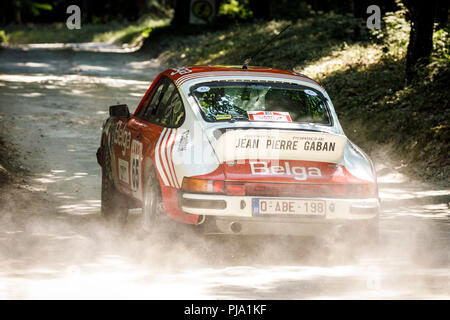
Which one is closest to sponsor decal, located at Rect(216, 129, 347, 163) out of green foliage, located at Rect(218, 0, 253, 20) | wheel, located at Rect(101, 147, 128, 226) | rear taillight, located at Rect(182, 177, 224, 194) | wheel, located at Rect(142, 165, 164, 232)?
rear taillight, located at Rect(182, 177, 224, 194)

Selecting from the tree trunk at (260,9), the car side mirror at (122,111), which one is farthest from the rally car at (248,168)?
the tree trunk at (260,9)

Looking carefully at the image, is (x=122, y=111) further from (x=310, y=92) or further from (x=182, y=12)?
(x=182, y=12)

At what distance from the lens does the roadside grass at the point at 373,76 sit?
13.7 metres

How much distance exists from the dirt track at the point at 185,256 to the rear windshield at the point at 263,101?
120 cm

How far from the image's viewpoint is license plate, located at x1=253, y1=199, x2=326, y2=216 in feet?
22.2

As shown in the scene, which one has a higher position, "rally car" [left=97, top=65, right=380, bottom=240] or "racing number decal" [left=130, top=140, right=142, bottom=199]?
"rally car" [left=97, top=65, right=380, bottom=240]

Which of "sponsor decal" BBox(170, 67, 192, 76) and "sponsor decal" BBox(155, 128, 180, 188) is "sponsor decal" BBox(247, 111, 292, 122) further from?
"sponsor decal" BBox(170, 67, 192, 76)

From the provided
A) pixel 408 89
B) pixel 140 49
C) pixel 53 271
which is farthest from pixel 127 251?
pixel 140 49

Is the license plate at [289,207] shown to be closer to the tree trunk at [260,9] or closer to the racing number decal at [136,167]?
the racing number decal at [136,167]

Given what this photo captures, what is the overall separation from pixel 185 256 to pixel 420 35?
11.2 m

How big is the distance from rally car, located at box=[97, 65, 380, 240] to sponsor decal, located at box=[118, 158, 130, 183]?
21.1 inches

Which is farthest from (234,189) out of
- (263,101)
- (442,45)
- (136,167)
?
(442,45)
